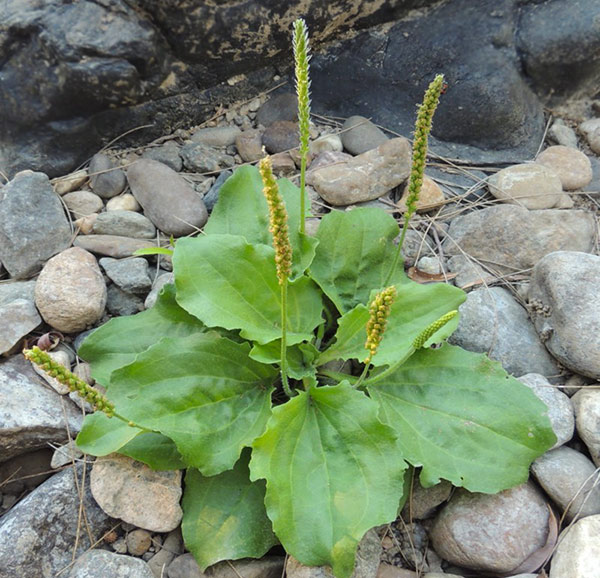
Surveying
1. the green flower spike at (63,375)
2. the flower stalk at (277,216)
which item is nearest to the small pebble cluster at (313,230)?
the green flower spike at (63,375)

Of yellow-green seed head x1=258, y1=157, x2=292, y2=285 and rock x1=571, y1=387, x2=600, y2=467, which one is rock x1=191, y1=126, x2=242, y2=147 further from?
rock x1=571, y1=387, x2=600, y2=467

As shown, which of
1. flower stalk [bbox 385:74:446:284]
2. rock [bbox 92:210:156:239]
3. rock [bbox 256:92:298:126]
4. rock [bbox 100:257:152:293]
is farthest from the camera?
rock [bbox 256:92:298:126]

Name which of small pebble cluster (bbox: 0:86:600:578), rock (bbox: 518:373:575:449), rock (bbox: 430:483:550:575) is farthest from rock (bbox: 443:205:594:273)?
rock (bbox: 430:483:550:575)

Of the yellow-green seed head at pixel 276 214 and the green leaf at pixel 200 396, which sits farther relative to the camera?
the green leaf at pixel 200 396

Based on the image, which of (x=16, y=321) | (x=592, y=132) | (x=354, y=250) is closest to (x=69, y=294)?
(x=16, y=321)

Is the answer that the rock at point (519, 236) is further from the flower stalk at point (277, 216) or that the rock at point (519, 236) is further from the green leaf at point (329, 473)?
the flower stalk at point (277, 216)
